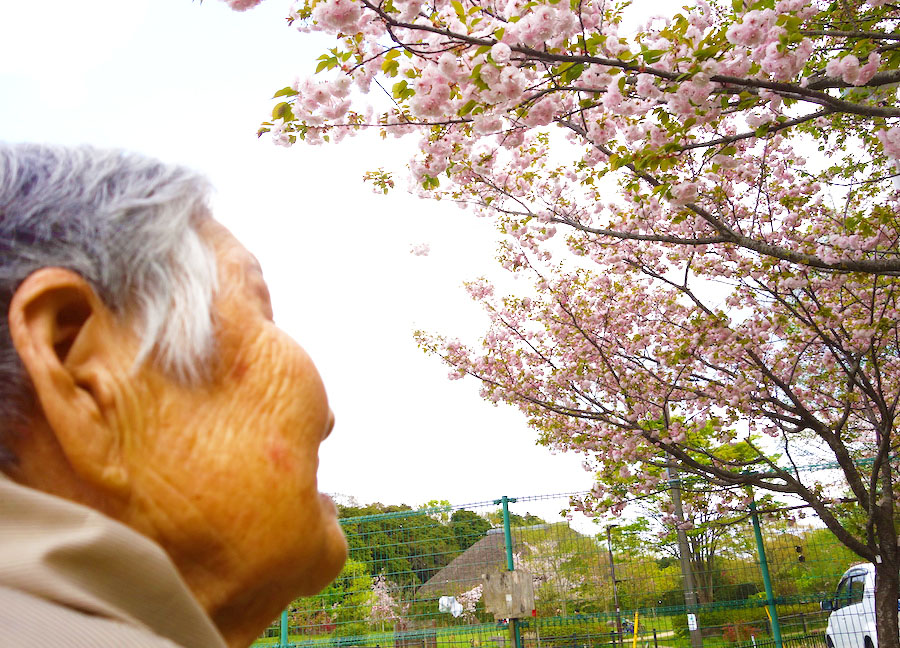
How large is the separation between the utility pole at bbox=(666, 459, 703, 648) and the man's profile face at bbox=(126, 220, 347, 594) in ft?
21.7

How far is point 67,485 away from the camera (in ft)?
1.81

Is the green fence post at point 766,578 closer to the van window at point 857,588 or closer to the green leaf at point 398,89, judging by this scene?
the van window at point 857,588

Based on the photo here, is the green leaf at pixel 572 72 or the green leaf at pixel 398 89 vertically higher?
the green leaf at pixel 398 89

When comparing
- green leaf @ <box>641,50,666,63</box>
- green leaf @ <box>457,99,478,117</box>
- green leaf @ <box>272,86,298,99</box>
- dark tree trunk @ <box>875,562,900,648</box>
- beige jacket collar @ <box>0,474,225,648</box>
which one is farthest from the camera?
dark tree trunk @ <box>875,562,900,648</box>

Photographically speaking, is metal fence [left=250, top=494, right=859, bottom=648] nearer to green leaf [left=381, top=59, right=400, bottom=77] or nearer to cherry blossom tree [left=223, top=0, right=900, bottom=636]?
cherry blossom tree [left=223, top=0, right=900, bottom=636]

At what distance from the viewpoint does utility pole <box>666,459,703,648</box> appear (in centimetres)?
739

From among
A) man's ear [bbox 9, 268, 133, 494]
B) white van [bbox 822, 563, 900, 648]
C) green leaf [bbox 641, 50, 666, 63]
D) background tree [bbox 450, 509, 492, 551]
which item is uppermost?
green leaf [bbox 641, 50, 666, 63]

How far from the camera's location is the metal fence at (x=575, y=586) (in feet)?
23.4

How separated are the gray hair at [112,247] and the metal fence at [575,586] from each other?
22.5ft

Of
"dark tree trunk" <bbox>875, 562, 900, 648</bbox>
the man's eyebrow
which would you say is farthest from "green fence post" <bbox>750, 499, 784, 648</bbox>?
the man's eyebrow

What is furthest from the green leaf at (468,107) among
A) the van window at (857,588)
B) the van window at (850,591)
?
the van window at (857,588)

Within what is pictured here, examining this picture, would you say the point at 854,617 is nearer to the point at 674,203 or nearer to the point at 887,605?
the point at 887,605

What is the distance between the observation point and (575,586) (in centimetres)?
751

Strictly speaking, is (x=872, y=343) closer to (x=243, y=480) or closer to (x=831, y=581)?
(x=831, y=581)
